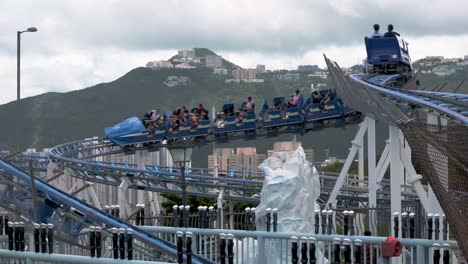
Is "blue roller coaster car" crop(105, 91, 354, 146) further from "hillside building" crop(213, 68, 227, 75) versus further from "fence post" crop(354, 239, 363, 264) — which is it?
"hillside building" crop(213, 68, 227, 75)

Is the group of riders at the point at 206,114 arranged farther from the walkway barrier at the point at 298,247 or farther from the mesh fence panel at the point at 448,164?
the mesh fence panel at the point at 448,164

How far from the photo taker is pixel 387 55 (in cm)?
2575

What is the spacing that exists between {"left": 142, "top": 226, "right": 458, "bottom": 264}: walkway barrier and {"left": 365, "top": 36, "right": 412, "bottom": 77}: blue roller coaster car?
45.9 ft

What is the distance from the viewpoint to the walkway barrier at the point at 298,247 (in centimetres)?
848

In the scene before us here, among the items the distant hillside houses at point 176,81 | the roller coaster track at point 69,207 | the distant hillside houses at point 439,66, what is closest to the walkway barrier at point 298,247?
the roller coaster track at point 69,207

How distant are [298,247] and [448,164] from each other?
161cm

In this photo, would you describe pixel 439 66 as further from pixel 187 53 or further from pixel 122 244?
pixel 122 244

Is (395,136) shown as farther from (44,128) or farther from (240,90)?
(240,90)

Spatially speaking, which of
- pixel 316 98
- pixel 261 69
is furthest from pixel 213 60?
pixel 316 98

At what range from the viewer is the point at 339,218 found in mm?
21016

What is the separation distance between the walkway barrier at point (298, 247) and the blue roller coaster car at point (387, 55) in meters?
14.0

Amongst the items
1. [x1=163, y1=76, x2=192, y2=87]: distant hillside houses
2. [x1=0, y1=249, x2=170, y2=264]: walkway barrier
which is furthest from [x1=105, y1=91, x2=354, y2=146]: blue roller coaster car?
[x1=163, y1=76, x2=192, y2=87]: distant hillside houses

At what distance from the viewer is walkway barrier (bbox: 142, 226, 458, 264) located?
8484 mm

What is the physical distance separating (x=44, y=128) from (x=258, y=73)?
53935mm
